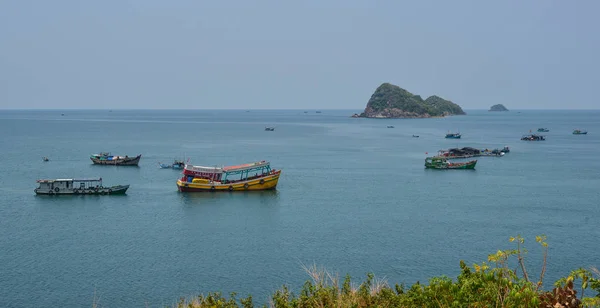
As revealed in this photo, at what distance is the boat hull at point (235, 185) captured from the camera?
65812 mm

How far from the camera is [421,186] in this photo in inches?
2773

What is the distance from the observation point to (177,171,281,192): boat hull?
65.8 m

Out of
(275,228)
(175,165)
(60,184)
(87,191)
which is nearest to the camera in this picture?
(275,228)

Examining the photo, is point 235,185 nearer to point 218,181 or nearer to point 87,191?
point 218,181

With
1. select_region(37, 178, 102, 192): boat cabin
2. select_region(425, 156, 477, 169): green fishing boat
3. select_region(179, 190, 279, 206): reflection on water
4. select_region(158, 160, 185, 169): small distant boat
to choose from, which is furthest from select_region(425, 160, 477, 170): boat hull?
select_region(37, 178, 102, 192): boat cabin

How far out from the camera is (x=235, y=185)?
218ft

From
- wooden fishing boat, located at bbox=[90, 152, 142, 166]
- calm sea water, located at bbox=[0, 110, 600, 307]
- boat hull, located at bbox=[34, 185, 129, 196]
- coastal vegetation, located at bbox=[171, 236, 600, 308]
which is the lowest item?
calm sea water, located at bbox=[0, 110, 600, 307]

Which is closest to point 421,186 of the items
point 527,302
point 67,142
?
point 527,302

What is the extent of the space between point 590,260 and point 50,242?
37.0 meters

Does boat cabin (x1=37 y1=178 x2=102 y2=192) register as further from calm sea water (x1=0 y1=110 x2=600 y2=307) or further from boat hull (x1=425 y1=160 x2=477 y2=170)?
boat hull (x1=425 y1=160 x2=477 y2=170)

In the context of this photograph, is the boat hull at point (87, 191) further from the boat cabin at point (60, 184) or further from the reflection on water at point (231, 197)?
the reflection on water at point (231, 197)

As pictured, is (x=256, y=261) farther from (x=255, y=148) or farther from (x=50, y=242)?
(x=255, y=148)

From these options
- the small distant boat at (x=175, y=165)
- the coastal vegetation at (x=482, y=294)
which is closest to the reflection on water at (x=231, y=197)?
the small distant boat at (x=175, y=165)

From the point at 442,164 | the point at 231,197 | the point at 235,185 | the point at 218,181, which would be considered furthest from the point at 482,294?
the point at 442,164
